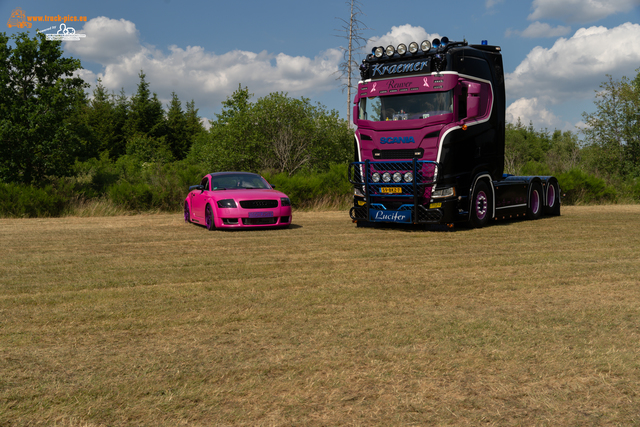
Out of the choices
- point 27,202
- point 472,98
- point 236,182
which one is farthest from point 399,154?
point 27,202

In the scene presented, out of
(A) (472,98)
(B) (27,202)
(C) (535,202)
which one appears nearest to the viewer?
(A) (472,98)

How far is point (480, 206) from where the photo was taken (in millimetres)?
15000

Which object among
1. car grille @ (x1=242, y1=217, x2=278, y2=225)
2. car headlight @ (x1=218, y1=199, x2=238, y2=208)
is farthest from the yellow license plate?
car headlight @ (x1=218, y1=199, x2=238, y2=208)

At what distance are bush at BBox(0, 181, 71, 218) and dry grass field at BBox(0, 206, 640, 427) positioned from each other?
10.8 metres

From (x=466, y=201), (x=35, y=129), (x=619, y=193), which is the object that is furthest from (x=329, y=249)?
(x=619, y=193)

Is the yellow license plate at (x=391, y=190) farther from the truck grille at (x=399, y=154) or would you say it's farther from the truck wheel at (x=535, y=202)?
the truck wheel at (x=535, y=202)

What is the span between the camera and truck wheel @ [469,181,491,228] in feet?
47.7

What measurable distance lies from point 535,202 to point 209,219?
32.8 feet

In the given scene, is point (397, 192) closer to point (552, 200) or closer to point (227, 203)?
point (227, 203)

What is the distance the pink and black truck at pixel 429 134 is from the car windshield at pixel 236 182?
2.70 m

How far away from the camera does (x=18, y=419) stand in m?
3.25

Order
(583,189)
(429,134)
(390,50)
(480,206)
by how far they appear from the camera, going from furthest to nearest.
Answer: (583,189)
(480,206)
(390,50)
(429,134)

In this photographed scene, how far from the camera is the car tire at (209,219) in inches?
Result: 576

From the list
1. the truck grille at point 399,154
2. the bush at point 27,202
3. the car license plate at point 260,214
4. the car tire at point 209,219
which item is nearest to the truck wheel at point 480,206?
the truck grille at point 399,154
